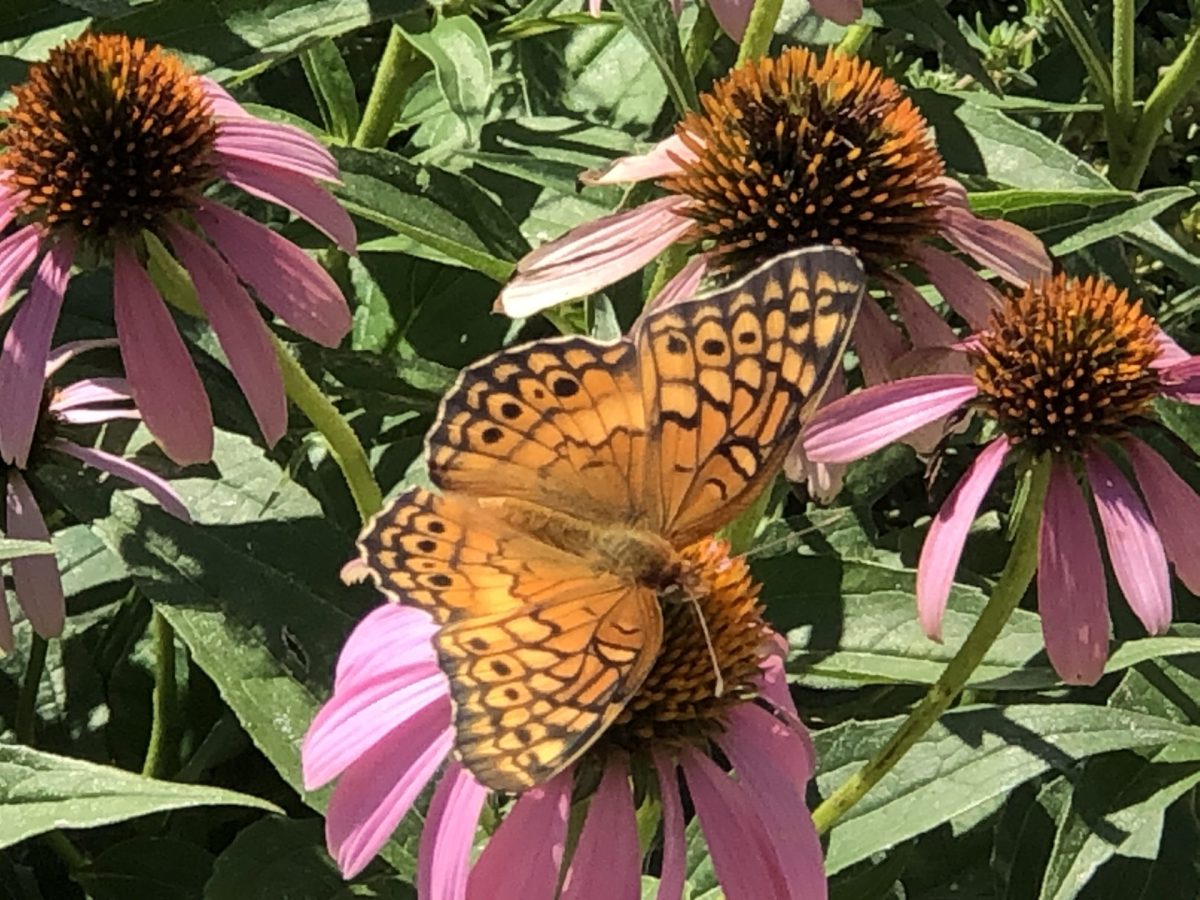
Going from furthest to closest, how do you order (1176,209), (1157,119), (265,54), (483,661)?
(1176,209)
(1157,119)
(265,54)
(483,661)

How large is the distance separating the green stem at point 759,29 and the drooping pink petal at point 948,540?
398 mm

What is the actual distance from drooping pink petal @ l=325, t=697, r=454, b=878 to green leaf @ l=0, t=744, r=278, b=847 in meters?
0.06

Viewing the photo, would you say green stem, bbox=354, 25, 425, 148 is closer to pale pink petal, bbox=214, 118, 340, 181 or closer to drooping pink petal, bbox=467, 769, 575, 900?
pale pink petal, bbox=214, 118, 340, 181

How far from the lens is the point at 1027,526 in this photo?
3.67 feet

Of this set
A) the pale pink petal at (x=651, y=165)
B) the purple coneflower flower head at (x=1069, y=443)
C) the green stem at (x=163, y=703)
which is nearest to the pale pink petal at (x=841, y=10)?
the pale pink petal at (x=651, y=165)

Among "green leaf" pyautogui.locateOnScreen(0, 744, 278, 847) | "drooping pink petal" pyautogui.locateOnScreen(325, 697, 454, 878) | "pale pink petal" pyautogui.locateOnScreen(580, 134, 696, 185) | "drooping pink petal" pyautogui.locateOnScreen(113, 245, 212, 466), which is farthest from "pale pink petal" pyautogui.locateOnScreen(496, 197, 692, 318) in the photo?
"green leaf" pyautogui.locateOnScreen(0, 744, 278, 847)

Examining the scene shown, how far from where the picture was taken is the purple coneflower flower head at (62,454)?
1.32 meters

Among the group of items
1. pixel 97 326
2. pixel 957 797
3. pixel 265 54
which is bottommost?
pixel 957 797

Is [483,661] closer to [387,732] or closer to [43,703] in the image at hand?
[387,732]

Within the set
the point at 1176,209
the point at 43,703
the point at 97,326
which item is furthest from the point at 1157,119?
the point at 43,703

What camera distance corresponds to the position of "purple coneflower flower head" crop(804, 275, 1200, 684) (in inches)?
44.6

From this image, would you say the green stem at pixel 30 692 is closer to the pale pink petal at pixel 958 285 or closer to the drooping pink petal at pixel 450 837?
the drooping pink petal at pixel 450 837

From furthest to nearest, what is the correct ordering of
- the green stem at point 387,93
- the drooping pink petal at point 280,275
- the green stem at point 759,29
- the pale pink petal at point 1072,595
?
1. the green stem at point 387,93
2. the green stem at point 759,29
3. the drooping pink petal at point 280,275
4. the pale pink petal at point 1072,595

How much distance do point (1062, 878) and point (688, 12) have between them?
3.39 feet
